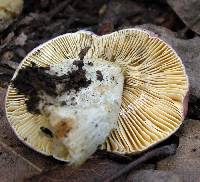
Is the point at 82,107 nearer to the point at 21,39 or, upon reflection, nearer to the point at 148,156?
the point at 148,156

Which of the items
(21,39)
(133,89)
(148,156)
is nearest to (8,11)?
(21,39)

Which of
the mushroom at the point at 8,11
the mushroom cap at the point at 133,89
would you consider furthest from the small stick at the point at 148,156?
the mushroom at the point at 8,11

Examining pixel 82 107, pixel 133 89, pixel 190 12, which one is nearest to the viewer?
pixel 82 107

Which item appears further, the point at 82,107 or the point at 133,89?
the point at 133,89

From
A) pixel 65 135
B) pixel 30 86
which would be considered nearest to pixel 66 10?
pixel 30 86

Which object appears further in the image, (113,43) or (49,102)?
(113,43)

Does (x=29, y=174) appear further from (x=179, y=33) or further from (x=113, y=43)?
(x=179, y=33)
